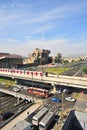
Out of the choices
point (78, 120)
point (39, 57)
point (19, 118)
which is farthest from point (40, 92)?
point (39, 57)

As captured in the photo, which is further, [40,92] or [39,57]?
[39,57]

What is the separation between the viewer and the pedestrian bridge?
175ft

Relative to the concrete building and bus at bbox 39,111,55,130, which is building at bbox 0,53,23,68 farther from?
bus at bbox 39,111,55,130

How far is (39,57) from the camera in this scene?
164 metres

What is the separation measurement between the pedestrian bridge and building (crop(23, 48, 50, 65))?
77.9 metres

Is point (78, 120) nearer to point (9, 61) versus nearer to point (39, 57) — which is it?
point (9, 61)

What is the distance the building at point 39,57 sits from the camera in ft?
517

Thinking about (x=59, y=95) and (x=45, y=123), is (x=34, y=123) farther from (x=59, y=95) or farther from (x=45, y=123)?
(x=59, y=95)

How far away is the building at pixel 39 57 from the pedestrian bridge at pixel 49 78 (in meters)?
77.9

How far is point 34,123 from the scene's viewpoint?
32.2m

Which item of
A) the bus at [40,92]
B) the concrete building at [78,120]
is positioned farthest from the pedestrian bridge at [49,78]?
the concrete building at [78,120]

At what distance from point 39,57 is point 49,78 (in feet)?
344

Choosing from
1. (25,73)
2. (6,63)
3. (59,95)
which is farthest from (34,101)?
(6,63)

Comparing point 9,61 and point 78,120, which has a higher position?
point 9,61
